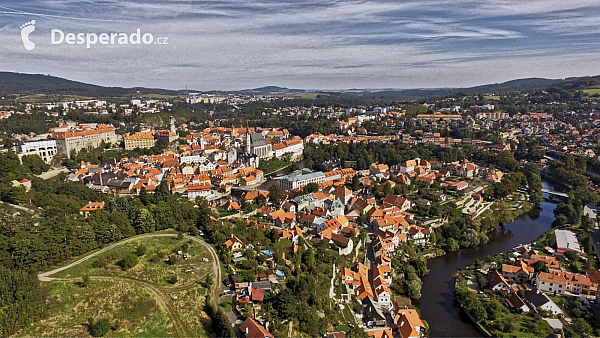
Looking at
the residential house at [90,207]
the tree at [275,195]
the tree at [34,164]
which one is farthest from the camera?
the tree at [34,164]

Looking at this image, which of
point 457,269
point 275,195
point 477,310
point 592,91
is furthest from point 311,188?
point 592,91

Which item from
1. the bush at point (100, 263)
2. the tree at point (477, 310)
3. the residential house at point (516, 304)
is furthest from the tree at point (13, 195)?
the residential house at point (516, 304)

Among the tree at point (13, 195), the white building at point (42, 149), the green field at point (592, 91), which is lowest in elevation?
the tree at point (13, 195)

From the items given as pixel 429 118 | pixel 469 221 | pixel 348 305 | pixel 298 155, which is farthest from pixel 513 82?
pixel 348 305

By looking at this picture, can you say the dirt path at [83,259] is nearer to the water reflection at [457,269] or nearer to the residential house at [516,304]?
the water reflection at [457,269]

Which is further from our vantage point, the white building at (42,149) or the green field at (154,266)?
the white building at (42,149)

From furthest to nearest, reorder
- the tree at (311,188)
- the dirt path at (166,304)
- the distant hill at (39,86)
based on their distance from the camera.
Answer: the distant hill at (39,86) → the tree at (311,188) → the dirt path at (166,304)

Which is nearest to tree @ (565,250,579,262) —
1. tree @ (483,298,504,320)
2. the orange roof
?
tree @ (483,298,504,320)
